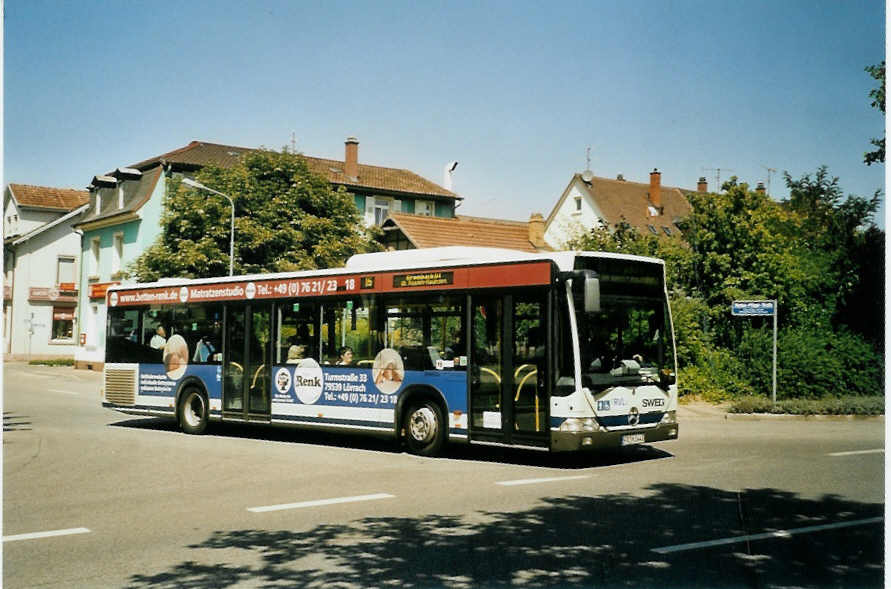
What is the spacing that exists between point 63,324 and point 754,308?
40.7m

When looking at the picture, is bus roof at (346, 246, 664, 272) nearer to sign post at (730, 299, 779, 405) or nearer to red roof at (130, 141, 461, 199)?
sign post at (730, 299, 779, 405)

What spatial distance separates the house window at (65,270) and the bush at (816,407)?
41.8 m

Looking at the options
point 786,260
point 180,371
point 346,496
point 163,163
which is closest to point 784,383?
point 786,260

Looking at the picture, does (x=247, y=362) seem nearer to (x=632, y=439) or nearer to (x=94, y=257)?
(x=632, y=439)

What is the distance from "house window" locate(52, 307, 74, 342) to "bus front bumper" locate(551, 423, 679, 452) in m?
44.2

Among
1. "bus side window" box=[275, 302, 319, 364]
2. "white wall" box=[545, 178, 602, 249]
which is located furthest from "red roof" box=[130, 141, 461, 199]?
"bus side window" box=[275, 302, 319, 364]

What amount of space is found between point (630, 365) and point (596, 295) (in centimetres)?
155

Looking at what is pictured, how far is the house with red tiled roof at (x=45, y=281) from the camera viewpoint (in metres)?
48.2

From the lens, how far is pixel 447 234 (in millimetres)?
45875

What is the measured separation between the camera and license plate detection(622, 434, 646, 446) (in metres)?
12.2

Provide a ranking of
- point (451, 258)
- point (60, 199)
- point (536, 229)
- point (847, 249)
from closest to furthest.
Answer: point (451, 258) < point (847, 249) < point (60, 199) < point (536, 229)

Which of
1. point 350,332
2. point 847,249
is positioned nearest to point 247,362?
point 350,332

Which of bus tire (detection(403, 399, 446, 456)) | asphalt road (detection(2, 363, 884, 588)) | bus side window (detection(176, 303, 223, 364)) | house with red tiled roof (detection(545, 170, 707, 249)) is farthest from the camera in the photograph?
house with red tiled roof (detection(545, 170, 707, 249))

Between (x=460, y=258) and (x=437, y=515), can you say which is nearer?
(x=437, y=515)
